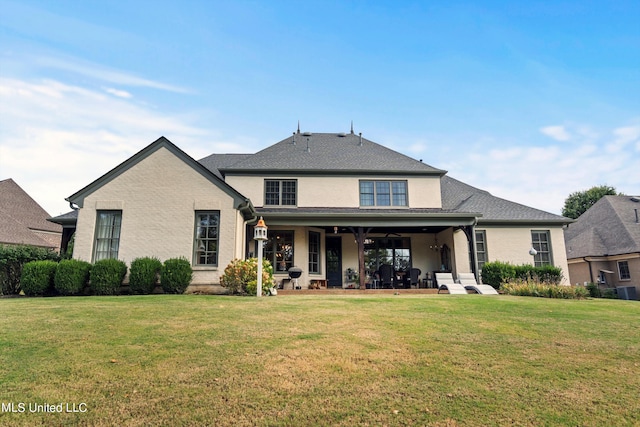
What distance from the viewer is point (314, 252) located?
16562mm

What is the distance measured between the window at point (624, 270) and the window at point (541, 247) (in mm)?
5943

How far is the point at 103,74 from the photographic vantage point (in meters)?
12.5

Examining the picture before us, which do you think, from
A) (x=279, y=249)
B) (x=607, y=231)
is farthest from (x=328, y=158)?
(x=607, y=231)

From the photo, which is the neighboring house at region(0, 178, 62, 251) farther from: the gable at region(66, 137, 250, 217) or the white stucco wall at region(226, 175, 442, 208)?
the white stucco wall at region(226, 175, 442, 208)

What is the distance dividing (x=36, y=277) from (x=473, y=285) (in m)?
15.1

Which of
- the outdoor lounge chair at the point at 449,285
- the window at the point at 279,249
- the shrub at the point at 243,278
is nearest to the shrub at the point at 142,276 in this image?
the shrub at the point at 243,278

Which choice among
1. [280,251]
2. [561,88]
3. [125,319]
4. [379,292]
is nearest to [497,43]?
[561,88]

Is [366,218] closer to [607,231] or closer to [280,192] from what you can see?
[280,192]

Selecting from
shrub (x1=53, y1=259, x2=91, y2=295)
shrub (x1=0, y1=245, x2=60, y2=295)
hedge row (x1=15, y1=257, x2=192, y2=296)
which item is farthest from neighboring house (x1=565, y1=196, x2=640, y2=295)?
shrub (x1=0, y1=245, x2=60, y2=295)

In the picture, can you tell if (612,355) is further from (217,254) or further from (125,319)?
(217,254)

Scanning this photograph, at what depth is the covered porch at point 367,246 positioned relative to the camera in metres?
15.0

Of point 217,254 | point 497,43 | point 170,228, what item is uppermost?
point 497,43

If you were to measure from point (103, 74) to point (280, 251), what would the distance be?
370 inches

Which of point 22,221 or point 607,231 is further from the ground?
point 22,221
